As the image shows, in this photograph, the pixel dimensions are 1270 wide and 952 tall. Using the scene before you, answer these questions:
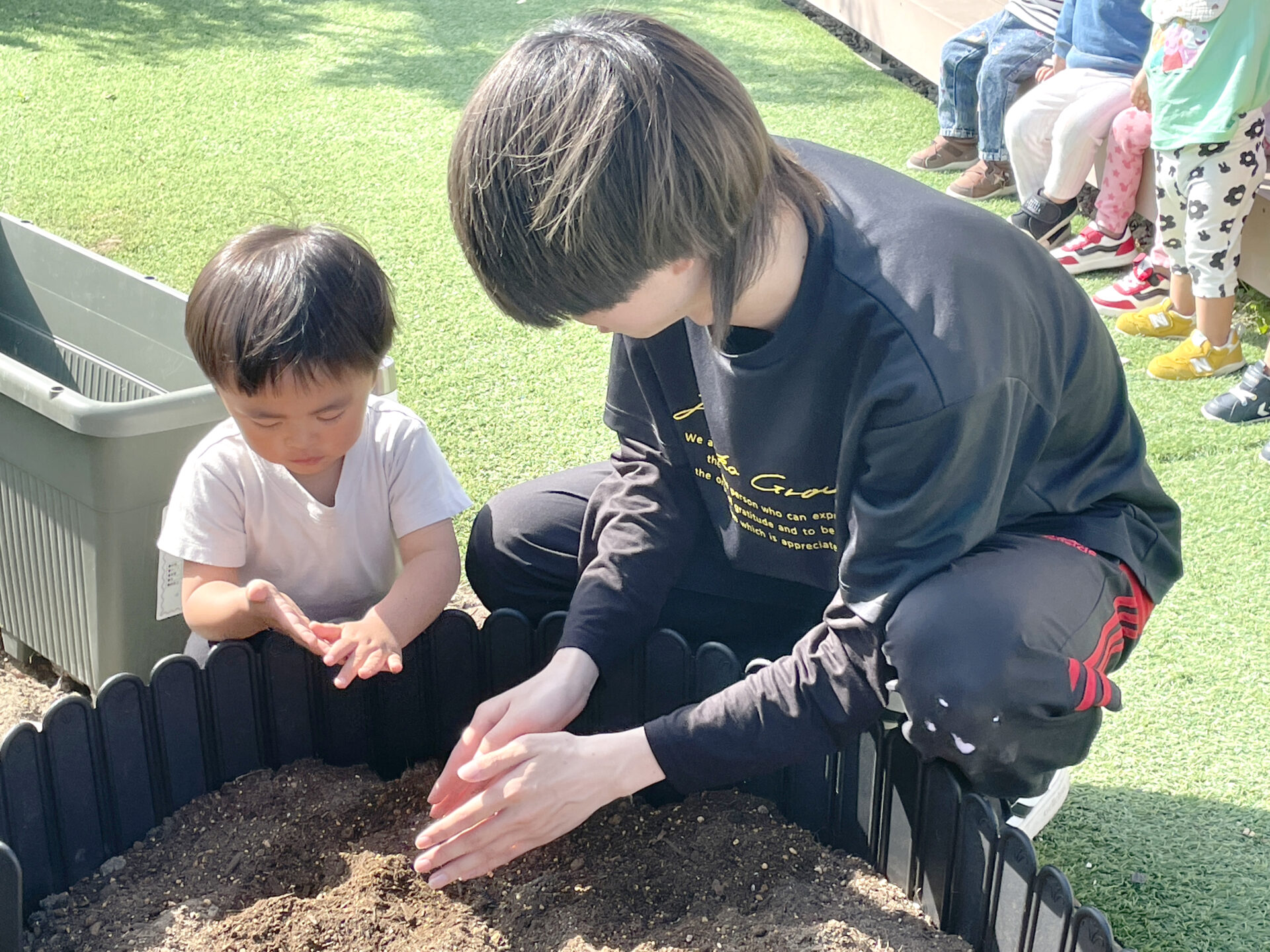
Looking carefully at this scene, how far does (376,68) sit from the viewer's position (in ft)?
15.2

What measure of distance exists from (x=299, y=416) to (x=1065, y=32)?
270 cm

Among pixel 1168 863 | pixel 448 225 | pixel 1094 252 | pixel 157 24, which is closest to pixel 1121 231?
pixel 1094 252

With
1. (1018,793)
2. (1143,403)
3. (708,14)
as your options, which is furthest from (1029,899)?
(708,14)

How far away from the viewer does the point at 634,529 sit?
60.9 inches

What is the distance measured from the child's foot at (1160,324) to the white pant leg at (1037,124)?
1.93 feet

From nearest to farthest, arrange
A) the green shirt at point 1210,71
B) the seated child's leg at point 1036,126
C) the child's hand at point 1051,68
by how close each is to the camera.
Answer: the green shirt at point 1210,71 < the seated child's leg at point 1036,126 < the child's hand at point 1051,68

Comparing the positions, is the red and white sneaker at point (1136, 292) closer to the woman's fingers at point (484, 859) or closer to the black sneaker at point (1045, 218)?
the black sneaker at point (1045, 218)

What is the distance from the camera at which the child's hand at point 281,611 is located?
140cm

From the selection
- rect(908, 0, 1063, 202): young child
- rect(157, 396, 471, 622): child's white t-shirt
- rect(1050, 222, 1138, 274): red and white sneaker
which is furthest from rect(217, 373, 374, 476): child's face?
rect(908, 0, 1063, 202): young child

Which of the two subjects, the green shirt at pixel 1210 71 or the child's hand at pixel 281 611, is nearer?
the child's hand at pixel 281 611

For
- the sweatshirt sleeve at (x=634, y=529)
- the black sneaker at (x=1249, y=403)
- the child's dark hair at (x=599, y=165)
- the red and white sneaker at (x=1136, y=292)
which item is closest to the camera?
the child's dark hair at (x=599, y=165)

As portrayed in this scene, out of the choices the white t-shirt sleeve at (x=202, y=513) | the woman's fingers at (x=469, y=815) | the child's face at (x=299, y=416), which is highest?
the child's face at (x=299, y=416)

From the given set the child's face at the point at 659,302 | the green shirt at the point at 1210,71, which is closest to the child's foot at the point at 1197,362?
the green shirt at the point at 1210,71

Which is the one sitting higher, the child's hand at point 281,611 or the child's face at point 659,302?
the child's face at point 659,302
